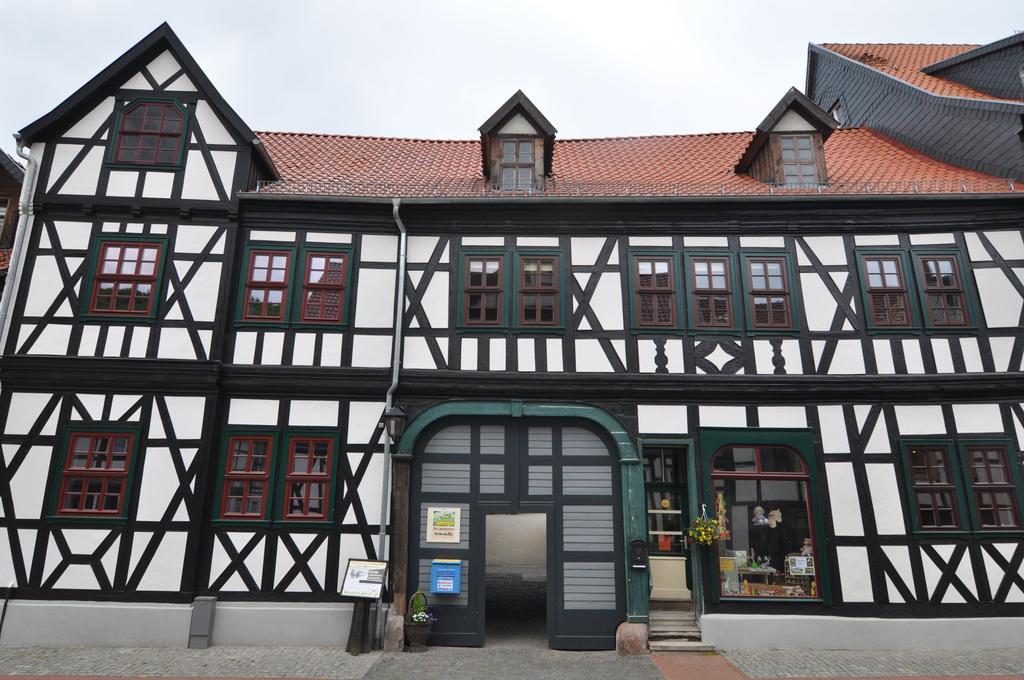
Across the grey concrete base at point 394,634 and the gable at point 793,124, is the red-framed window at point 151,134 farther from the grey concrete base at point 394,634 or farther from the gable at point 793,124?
the gable at point 793,124

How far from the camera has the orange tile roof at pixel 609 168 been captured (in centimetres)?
1220

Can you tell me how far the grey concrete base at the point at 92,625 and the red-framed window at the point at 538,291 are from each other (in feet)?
26.3

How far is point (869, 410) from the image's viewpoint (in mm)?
10773

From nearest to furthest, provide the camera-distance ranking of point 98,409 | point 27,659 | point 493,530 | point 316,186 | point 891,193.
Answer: point 27,659, point 98,409, point 891,193, point 316,186, point 493,530

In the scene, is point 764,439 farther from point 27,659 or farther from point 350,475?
point 27,659

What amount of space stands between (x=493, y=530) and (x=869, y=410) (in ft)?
40.5

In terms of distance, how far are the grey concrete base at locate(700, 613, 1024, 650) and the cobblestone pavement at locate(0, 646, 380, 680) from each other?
604cm

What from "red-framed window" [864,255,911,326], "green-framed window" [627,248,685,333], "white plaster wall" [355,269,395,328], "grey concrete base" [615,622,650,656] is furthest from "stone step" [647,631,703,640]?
"white plaster wall" [355,269,395,328]

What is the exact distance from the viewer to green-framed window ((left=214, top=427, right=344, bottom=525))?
1041 centimetres

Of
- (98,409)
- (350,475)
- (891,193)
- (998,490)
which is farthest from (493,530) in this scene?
(891,193)

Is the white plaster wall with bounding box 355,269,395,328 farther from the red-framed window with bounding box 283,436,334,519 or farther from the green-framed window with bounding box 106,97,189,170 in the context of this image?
the green-framed window with bounding box 106,97,189,170

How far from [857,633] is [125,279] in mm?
14726

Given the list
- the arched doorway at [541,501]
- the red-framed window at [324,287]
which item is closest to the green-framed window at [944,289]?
the arched doorway at [541,501]

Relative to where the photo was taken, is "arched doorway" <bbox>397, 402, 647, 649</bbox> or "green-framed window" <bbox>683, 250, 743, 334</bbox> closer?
"arched doorway" <bbox>397, 402, 647, 649</bbox>
